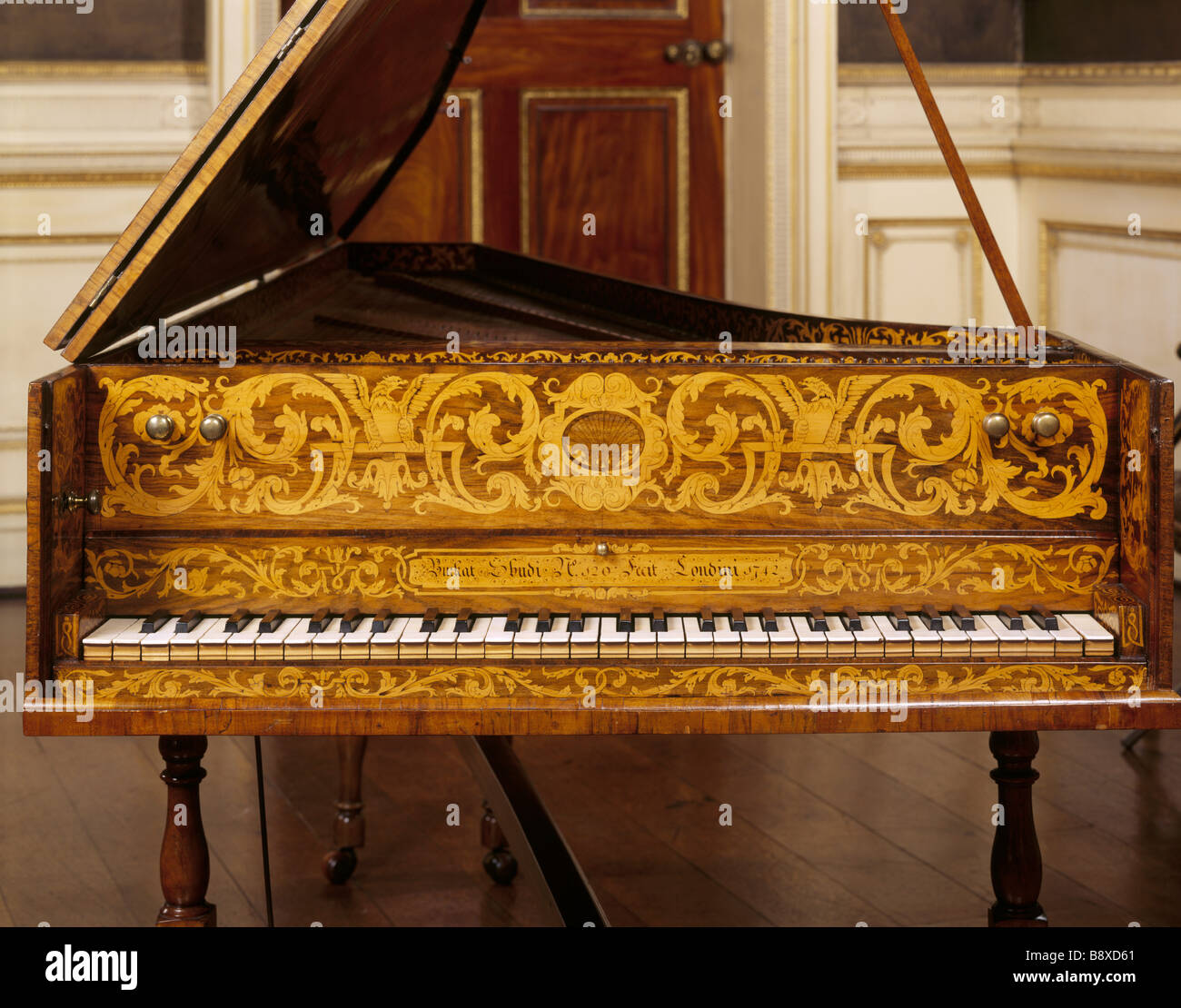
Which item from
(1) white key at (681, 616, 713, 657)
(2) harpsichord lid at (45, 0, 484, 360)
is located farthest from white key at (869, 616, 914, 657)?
(2) harpsichord lid at (45, 0, 484, 360)

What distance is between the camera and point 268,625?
6.19ft

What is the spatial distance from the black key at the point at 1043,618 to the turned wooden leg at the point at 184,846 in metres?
1.08

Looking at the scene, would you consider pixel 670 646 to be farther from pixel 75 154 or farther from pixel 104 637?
pixel 75 154

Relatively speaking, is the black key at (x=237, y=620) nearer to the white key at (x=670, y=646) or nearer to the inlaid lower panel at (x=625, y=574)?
the inlaid lower panel at (x=625, y=574)

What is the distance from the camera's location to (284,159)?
229cm

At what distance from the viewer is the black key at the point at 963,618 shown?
187 cm

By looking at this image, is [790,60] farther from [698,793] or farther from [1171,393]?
[1171,393]

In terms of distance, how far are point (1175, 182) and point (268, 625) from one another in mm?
3649

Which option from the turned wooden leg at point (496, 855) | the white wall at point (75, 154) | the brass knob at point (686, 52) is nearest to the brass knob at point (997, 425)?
the turned wooden leg at point (496, 855)

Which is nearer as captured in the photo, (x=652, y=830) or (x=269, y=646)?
(x=269, y=646)

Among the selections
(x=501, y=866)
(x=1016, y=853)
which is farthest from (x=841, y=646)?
(x=501, y=866)

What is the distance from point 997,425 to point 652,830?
5.26 feet

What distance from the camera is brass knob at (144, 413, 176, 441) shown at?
1.90m

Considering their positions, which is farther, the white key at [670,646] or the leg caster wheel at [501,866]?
the leg caster wheel at [501,866]
